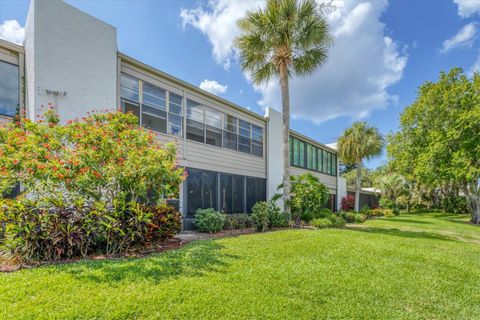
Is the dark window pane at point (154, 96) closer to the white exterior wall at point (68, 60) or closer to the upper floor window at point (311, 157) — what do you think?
the white exterior wall at point (68, 60)

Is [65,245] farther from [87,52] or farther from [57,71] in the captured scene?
[87,52]

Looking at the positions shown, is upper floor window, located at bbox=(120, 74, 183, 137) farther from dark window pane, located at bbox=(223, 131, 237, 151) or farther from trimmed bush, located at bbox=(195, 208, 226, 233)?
trimmed bush, located at bbox=(195, 208, 226, 233)

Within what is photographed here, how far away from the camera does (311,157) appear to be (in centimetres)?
2003

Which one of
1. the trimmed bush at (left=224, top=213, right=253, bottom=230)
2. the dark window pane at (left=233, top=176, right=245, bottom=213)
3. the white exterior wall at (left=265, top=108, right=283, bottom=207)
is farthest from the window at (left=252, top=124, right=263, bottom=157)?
the trimmed bush at (left=224, top=213, right=253, bottom=230)

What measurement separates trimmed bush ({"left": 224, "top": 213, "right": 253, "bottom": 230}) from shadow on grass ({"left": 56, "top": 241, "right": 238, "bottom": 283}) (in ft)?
16.6

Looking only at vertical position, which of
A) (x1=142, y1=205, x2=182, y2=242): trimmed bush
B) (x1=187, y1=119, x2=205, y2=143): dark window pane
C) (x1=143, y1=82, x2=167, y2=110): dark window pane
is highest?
(x1=143, y1=82, x2=167, y2=110): dark window pane

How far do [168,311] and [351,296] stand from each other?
9.44ft

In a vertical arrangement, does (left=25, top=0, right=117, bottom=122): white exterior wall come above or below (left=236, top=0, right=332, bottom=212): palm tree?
below

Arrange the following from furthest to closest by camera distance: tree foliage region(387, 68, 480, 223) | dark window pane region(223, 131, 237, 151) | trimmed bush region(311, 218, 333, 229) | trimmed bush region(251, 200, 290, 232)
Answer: tree foliage region(387, 68, 480, 223) → dark window pane region(223, 131, 237, 151) → trimmed bush region(311, 218, 333, 229) → trimmed bush region(251, 200, 290, 232)

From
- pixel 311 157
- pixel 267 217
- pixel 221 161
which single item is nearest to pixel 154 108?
pixel 221 161

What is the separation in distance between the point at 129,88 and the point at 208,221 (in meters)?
5.57

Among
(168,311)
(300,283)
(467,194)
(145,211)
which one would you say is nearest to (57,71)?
(145,211)

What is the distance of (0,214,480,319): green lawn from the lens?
354cm

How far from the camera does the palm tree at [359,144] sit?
2208 cm
